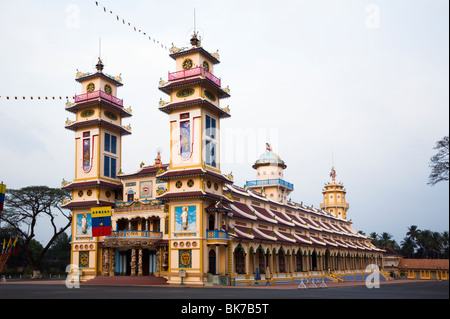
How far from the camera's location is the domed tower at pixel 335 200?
105 metres

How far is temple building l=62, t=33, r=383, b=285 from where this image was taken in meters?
46.3

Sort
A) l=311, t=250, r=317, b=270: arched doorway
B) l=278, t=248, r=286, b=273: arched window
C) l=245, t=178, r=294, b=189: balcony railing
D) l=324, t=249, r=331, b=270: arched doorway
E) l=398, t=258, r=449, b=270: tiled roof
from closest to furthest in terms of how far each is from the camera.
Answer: l=278, t=248, r=286, b=273: arched window < l=311, t=250, r=317, b=270: arched doorway < l=324, t=249, r=331, b=270: arched doorway < l=245, t=178, r=294, b=189: balcony railing < l=398, t=258, r=449, b=270: tiled roof

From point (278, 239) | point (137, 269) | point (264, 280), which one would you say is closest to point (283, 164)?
point (278, 239)

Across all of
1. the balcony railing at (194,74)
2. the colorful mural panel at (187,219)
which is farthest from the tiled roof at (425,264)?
the balcony railing at (194,74)

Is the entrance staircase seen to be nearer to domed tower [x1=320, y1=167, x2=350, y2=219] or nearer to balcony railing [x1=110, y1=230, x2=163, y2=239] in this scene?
balcony railing [x1=110, y1=230, x2=163, y2=239]

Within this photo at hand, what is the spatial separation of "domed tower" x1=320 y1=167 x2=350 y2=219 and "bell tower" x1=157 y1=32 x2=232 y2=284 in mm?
60355

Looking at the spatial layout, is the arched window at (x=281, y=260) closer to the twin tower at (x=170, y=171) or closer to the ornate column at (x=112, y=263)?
the twin tower at (x=170, y=171)

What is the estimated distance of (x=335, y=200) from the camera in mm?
105625

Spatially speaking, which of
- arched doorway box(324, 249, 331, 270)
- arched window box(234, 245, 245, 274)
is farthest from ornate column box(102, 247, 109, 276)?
arched doorway box(324, 249, 331, 270)

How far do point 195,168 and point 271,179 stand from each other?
32508 millimetres
